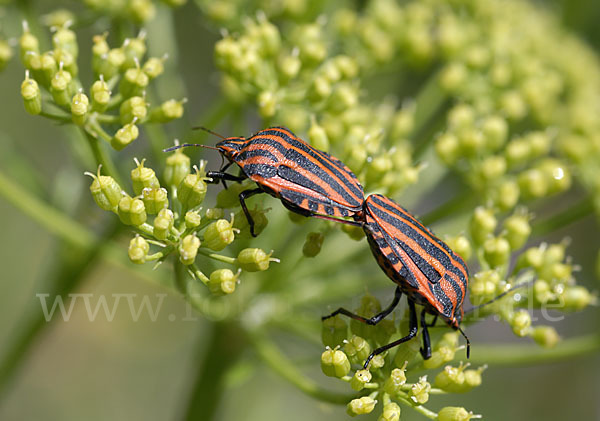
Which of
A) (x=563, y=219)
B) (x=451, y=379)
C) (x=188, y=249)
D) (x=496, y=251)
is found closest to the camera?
(x=188, y=249)

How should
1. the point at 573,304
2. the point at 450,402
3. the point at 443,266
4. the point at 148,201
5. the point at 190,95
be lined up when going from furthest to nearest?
the point at 190,95, the point at 450,402, the point at 573,304, the point at 443,266, the point at 148,201

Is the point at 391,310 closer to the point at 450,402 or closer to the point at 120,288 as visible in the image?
the point at 450,402

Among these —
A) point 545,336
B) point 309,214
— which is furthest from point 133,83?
point 545,336

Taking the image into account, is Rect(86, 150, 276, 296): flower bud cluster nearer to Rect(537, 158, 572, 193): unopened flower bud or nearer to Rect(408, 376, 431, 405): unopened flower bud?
Rect(408, 376, 431, 405): unopened flower bud

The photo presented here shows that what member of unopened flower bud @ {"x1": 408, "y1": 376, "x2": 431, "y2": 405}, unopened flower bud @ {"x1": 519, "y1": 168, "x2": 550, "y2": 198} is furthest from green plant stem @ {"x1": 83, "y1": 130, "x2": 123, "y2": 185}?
unopened flower bud @ {"x1": 519, "y1": 168, "x2": 550, "y2": 198}

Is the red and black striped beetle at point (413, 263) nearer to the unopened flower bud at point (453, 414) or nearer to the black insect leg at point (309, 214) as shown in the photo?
the black insect leg at point (309, 214)

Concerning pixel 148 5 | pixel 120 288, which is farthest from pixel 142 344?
pixel 148 5

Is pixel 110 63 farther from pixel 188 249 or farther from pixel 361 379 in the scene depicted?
pixel 361 379
